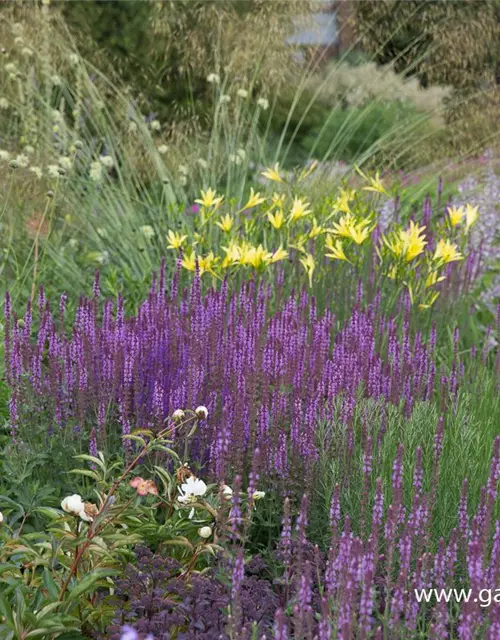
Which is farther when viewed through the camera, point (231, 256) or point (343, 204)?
point (343, 204)

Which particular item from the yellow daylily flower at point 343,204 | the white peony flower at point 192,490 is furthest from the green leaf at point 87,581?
the yellow daylily flower at point 343,204

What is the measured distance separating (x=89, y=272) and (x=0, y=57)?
76.2 inches

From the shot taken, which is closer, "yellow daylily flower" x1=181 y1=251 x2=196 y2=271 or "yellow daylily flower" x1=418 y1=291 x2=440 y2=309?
"yellow daylily flower" x1=181 y1=251 x2=196 y2=271

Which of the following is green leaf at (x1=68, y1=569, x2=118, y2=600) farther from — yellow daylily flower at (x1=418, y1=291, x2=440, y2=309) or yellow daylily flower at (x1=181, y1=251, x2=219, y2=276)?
yellow daylily flower at (x1=418, y1=291, x2=440, y2=309)

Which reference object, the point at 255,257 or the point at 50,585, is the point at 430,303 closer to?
the point at 255,257

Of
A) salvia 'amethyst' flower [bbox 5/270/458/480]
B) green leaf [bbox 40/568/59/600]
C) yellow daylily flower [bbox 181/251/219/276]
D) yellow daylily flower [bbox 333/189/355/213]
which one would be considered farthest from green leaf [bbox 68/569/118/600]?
yellow daylily flower [bbox 333/189/355/213]

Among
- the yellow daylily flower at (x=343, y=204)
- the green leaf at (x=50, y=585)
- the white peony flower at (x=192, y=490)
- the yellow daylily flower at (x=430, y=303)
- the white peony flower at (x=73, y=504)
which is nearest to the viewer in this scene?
the white peony flower at (x=73, y=504)

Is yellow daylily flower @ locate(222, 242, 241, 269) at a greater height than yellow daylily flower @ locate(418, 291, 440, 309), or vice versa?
yellow daylily flower @ locate(418, 291, 440, 309)

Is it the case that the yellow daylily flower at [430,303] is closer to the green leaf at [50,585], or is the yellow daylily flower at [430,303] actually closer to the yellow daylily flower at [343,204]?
the yellow daylily flower at [343,204]

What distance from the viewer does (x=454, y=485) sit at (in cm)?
256

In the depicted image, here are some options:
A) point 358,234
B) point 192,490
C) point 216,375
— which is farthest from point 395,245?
point 192,490

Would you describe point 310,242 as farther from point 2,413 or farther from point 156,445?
point 156,445

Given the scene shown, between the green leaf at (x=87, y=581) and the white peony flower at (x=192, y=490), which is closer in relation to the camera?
the green leaf at (x=87, y=581)

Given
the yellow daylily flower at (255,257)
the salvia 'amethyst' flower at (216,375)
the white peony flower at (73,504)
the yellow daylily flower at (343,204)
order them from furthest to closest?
the yellow daylily flower at (343,204) → the yellow daylily flower at (255,257) → the salvia 'amethyst' flower at (216,375) → the white peony flower at (73,504)
